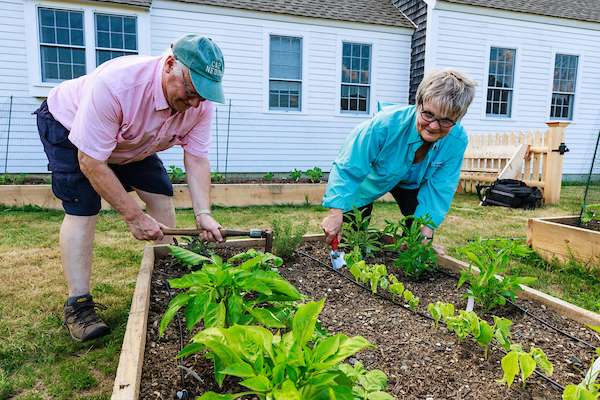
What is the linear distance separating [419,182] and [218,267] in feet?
6.48

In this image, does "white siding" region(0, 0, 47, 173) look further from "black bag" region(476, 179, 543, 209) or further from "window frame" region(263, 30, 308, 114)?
"black bag" region(476, 179, 543, 209)

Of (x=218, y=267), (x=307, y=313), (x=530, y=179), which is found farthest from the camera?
(x=530, y=179)

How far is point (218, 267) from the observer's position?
1.55 m

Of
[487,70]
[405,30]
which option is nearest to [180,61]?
[405,30]

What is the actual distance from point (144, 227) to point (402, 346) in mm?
1344

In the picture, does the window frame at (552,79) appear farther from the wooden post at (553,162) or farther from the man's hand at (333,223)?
the man's hand at (333,223)

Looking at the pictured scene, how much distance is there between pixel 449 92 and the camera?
2.24 metres

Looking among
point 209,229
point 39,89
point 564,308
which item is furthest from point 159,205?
point 39,89

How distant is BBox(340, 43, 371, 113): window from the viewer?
33.4 ft

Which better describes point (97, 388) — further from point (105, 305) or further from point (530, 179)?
point (530, 179)

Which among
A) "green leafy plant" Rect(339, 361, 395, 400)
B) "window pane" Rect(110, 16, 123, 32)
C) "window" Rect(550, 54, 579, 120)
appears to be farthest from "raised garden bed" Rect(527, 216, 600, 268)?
"window" Rect(550, 54, 579, 120)

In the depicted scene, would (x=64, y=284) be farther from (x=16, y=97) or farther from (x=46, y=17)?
(x=46, y=17)

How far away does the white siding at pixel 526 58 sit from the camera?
1010 centimetres

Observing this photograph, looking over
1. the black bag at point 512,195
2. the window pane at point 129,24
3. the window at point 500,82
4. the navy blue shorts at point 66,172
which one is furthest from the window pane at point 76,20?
the window at point 500,82
